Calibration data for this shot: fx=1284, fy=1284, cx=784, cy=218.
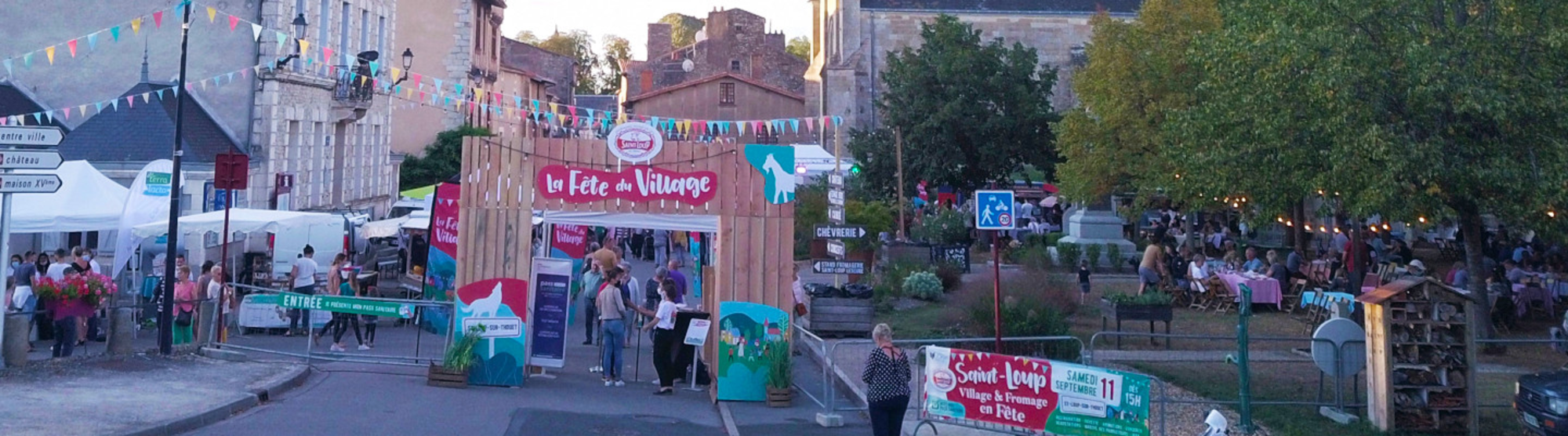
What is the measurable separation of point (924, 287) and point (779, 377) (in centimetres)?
964

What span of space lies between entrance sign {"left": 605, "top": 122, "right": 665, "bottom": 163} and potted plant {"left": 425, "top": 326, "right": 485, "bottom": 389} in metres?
2.32

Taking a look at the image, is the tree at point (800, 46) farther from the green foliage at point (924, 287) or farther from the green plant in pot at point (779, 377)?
the green plant in pot at point (779, 377)

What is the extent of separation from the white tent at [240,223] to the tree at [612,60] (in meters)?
75.3

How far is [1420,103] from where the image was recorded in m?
15.4

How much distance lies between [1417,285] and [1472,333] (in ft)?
2.12

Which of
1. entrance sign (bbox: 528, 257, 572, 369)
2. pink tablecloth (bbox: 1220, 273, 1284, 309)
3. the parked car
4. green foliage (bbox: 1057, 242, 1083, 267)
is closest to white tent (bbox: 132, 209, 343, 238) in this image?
entrance sign (bbox: 528, 257, 572, 369)

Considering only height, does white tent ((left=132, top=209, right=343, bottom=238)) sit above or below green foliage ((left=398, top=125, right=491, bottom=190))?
below

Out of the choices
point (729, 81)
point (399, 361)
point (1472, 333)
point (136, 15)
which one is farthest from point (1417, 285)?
point (729, 81)

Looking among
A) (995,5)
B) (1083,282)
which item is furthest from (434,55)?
(1083,282)

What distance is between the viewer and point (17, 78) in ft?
87.5

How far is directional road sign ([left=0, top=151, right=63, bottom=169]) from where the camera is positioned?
41.3 ft

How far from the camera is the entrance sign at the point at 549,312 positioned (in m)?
14.2

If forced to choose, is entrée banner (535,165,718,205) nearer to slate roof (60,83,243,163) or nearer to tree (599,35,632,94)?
slate roof (60,83,243,163)

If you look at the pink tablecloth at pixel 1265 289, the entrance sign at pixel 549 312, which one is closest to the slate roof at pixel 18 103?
the entrance sign at pixel 549 312
